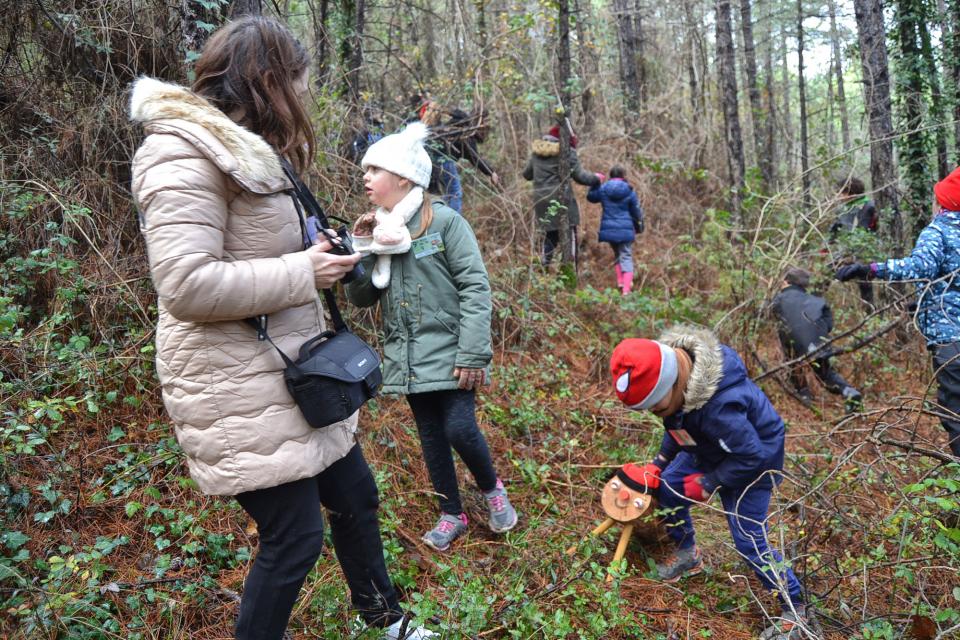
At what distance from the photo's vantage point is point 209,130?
A: 1.87 m

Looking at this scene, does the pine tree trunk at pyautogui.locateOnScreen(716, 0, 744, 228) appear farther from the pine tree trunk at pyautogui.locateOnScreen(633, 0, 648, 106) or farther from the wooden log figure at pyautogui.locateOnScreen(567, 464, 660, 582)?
the wooden log figure at pyautogui.locateOnScreen(567, 464, 660, 582)

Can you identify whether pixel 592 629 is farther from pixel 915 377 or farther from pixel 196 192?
pixel 915 377

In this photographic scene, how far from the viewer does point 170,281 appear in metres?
1.80

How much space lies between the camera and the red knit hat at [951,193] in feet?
12.2

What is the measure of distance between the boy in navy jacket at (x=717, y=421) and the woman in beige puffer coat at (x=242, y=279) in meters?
1.35

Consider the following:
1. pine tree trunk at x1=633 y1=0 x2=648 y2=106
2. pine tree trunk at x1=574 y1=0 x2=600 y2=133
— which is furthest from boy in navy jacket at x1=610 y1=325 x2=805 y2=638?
pine tree trunk at x1=633 y1=0 x2=648 y2=106

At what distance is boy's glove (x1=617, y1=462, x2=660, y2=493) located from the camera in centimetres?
334

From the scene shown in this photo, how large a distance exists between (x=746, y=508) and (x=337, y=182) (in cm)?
367

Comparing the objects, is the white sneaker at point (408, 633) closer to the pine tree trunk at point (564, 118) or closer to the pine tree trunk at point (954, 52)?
the pine tree trunk at point (564, 118)

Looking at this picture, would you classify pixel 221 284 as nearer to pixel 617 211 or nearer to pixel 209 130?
pixel 209 130

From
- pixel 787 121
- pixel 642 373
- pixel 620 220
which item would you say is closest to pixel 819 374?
pixel 620 220

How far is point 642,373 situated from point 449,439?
1001 millimetres

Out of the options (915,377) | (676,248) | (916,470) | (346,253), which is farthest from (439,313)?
(676,248)

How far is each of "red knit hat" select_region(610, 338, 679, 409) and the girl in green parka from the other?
0.64 metres
